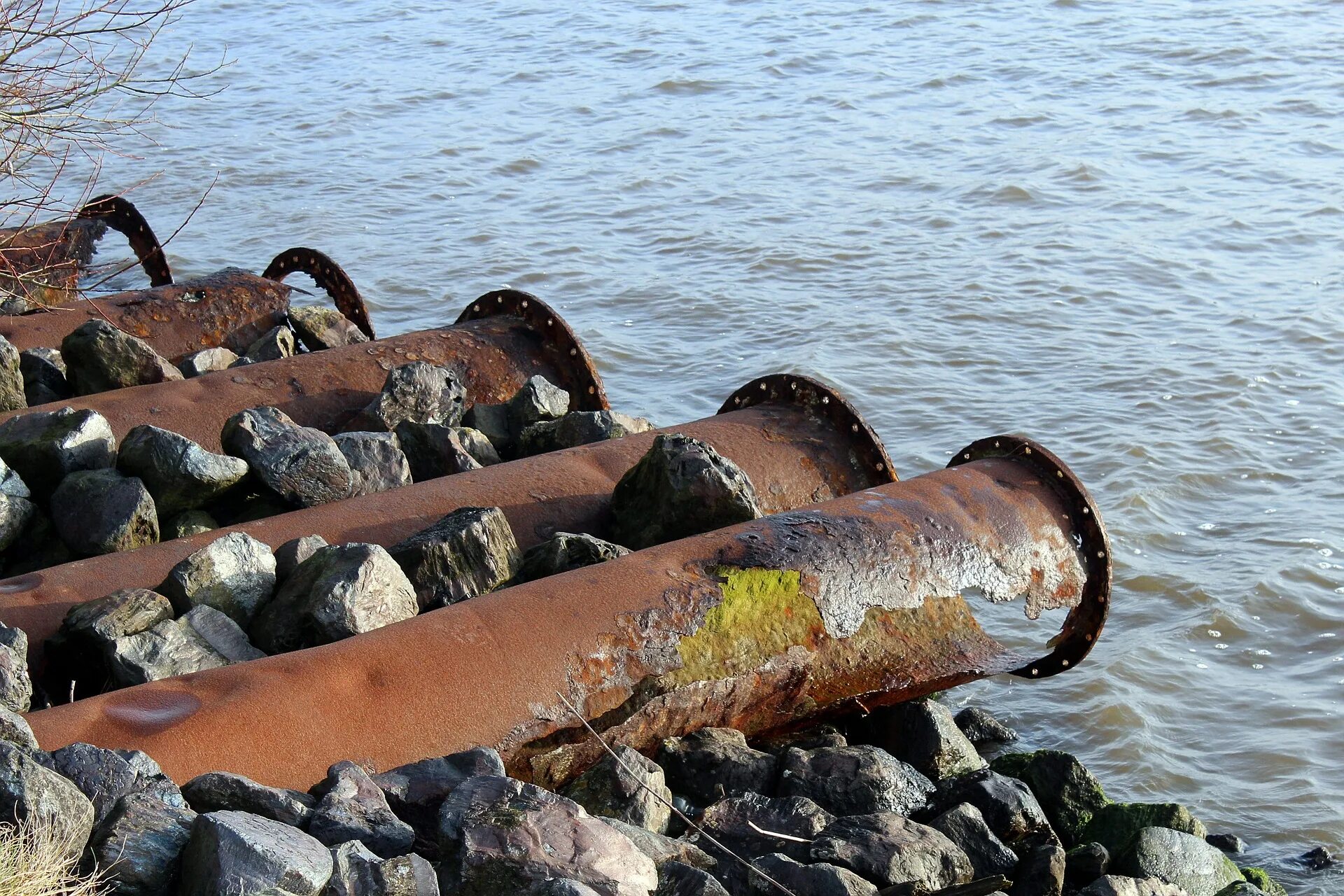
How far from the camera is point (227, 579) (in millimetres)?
4117

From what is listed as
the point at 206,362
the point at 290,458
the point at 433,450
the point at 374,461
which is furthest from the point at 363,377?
the point at 290,458

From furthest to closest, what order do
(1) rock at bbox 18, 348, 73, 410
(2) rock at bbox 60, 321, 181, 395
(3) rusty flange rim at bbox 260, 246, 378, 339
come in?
(3) rusty flange rim at bbox 260, 246, 378, 339 → (1) rock at bbox 18, 348, 73, 410 → (2) rock at bbox 60, 321, 181, 395

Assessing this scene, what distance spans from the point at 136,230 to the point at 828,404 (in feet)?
17.1

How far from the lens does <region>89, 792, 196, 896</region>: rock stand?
8.93 feet

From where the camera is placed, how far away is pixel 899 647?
15.2ft

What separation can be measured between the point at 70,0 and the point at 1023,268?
721 inches

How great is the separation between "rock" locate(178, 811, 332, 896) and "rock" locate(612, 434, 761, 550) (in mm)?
2205

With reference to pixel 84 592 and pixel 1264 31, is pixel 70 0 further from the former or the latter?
pixel 84 592

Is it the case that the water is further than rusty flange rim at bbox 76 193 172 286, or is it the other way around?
rusty flange rim at bbox 76 193 172 286

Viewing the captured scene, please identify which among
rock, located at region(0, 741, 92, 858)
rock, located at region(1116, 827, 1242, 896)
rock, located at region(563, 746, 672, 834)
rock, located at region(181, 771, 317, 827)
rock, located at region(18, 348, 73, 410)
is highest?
rock, located at region(0, 741, 92, 858)

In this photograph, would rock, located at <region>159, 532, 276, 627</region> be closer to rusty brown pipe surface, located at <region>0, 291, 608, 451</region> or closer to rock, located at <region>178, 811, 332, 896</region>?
rock, located at <region>178, 811, 332, 896</region>

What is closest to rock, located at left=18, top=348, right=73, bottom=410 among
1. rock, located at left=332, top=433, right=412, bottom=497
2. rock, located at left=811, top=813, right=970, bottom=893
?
rock, located at left=332, top=433, right=412, bottom=497

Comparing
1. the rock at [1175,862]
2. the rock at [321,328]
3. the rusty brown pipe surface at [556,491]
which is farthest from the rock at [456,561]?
the rock at [321,328]

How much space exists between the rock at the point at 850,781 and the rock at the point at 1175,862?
65cm
